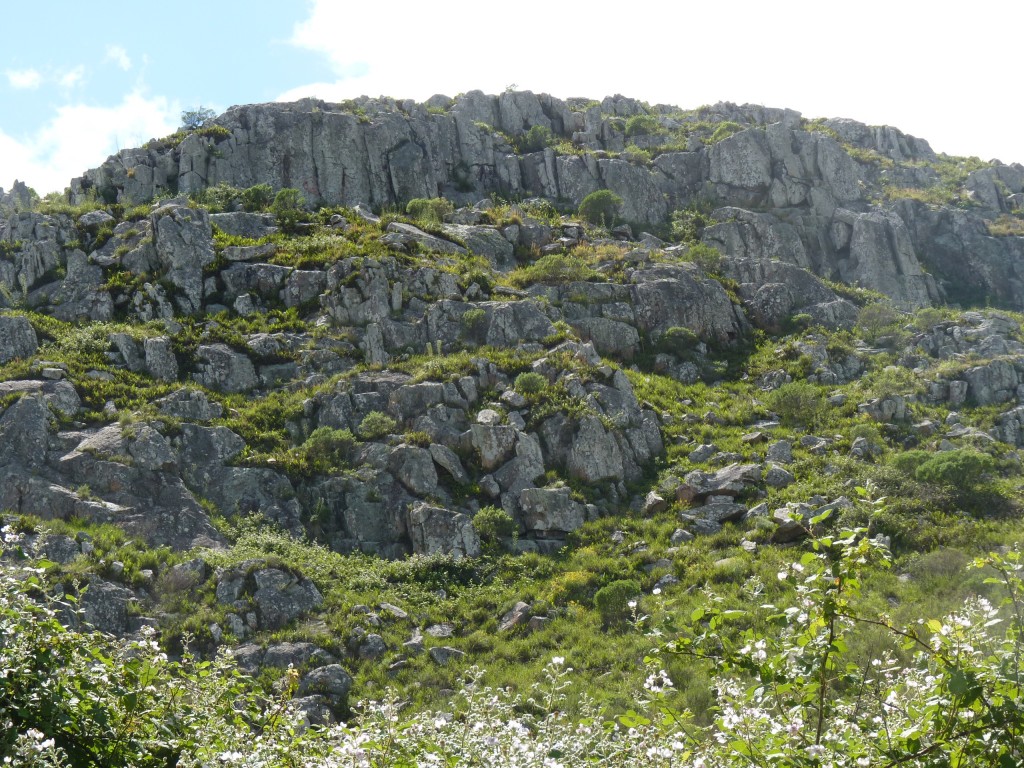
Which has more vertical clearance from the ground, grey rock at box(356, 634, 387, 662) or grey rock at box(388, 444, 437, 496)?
grey rock at box(388, 444, 437, 496)

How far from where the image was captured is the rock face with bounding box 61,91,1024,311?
47219 millimetres

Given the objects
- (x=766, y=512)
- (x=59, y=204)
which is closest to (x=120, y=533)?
(x=766, y=512)

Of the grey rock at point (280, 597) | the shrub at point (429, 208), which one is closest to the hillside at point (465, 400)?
the grey rock at point (280, 597)

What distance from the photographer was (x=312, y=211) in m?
45.3

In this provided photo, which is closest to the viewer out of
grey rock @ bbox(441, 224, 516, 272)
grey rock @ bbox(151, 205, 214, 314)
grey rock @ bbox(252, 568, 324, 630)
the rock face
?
grey rock @ bbox(252, 568, 324, 630)

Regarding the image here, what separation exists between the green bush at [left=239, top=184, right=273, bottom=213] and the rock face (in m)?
3.69

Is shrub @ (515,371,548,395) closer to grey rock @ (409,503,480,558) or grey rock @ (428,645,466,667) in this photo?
grey rock @ (409,503,480,558)

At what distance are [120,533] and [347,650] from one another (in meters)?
6.85

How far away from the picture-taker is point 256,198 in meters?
43.1

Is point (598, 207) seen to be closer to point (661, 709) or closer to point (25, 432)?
point (25, 432)

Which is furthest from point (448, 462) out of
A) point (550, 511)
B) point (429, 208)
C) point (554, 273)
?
point (429, 208)

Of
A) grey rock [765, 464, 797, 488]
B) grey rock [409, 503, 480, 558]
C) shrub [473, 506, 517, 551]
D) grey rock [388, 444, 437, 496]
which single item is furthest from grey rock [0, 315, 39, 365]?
grey rock [765, 464, 797, 488]

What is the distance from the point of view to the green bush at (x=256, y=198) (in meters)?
42.8

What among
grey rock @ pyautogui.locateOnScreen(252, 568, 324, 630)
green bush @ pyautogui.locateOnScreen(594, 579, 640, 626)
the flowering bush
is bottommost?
green bush @ pyautogui.locateOnScreen(594, 579, 640, 626)
